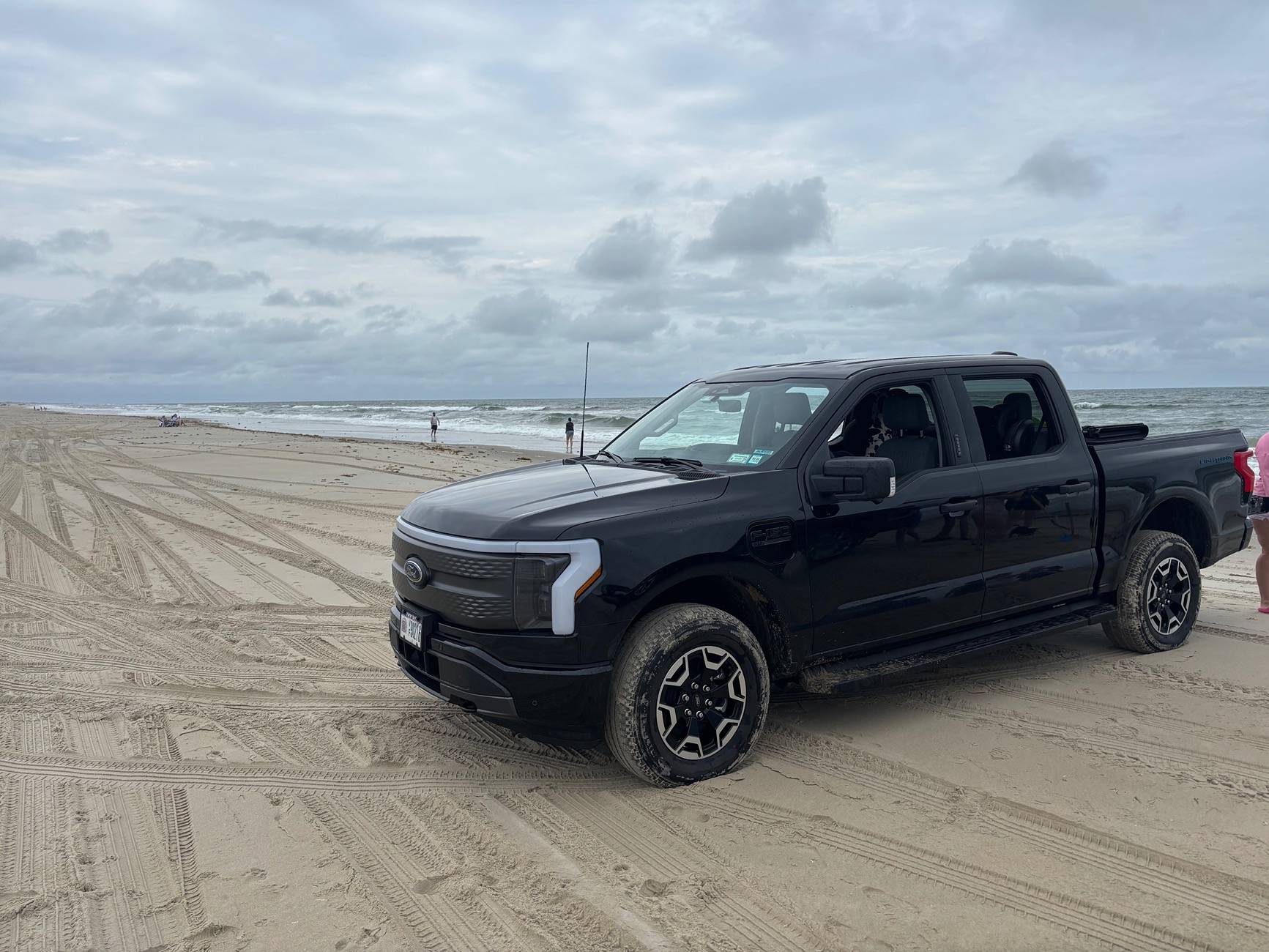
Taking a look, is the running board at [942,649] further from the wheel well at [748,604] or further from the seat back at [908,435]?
the seat back at [908,435]

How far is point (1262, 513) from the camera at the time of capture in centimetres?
650

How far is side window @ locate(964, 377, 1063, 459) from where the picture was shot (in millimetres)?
4996

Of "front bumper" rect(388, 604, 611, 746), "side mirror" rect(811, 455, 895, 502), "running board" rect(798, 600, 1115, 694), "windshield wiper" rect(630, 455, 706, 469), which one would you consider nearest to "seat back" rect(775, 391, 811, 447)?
"side mirror" rect(811, 455, 895, 502)

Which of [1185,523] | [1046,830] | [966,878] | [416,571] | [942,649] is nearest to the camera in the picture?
[966,878]

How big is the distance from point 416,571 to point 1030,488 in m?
3.25

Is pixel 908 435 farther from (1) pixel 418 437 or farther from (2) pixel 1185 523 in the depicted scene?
(1) pixel 418 437

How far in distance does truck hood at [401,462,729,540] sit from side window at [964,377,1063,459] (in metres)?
1.77

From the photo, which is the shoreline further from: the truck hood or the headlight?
the headlight

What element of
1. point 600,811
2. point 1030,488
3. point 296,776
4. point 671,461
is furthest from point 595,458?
point 1030,488

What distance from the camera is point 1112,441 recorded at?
5.60m

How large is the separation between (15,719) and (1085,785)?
5207mm

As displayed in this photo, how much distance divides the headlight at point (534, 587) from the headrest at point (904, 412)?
2.06 metres

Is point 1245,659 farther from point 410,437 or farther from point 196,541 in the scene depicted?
point 410,437

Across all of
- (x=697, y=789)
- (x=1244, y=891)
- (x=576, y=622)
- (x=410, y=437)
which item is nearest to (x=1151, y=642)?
(x=1244, y=891)
